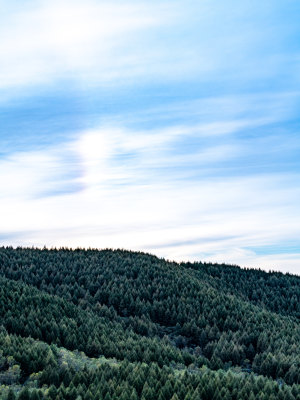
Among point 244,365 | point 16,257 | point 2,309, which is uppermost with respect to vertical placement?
point 16,257

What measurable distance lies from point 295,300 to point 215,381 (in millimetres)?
12905

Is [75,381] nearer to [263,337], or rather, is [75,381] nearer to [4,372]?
[4,372]

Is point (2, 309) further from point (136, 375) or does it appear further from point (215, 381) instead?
point (215, 381)

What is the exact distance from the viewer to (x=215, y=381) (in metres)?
7.11

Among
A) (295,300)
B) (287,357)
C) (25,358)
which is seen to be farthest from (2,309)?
(295,300)

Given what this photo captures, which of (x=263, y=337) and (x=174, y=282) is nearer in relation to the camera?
(x=263, y=337)

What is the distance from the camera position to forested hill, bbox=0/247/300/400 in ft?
23.4

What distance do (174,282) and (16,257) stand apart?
613 centimetres

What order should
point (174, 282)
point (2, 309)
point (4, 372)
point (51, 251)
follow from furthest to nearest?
point (51, 251), point (174, 282), point (2, 309), point (4, 372)

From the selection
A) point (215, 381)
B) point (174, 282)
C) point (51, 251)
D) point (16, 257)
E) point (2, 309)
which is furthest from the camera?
point (51, 251)

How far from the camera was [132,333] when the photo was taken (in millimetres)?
10938

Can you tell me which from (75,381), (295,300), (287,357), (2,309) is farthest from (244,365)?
(295,300)

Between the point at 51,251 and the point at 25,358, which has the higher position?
the point at 51,251

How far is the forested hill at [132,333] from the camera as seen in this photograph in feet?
23.4
